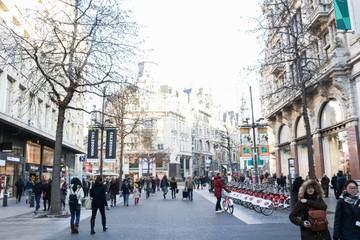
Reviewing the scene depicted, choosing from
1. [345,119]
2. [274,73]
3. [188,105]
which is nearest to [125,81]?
[345,119]

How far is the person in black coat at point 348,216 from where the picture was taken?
5.39 m

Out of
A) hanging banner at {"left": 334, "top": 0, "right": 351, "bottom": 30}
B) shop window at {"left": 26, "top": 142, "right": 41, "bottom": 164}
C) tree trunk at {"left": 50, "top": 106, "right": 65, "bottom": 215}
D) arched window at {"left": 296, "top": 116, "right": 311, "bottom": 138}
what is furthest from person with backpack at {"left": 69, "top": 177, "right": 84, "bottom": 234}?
arched window at {"left": 296, "top": 116, "right": 311, "bottom": 138}

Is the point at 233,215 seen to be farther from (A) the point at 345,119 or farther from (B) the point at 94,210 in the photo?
(A) the point at 345,119

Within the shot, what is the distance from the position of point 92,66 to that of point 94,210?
27.5 feet

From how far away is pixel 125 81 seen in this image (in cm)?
1855

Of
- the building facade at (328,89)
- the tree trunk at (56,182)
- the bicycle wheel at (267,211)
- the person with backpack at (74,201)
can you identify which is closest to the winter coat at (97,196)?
the person with backpack at (74,201)

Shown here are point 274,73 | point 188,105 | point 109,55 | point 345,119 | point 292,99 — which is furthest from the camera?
point 188,105

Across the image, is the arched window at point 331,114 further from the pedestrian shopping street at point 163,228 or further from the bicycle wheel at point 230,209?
the pedestrian shopping street at point 163,228

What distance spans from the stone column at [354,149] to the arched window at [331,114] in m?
1.24

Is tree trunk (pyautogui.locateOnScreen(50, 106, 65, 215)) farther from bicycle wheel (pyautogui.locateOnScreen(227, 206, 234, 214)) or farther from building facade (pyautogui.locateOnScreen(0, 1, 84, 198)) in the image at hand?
bicycle wheel (pyautogui.locateOnScreen(227, 206, 234, 214))

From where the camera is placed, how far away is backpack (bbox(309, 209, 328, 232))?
532 cm

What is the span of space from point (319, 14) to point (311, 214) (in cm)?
2124

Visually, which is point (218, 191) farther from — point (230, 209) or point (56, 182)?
point (56, 182)

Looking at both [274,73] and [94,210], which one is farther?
[274,73]
